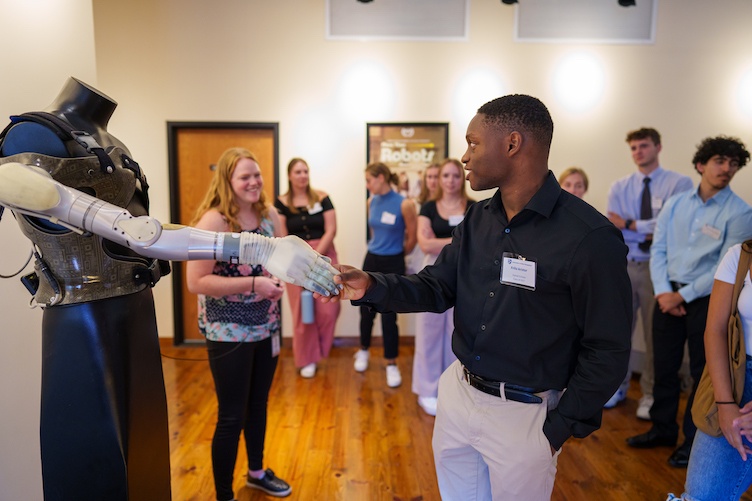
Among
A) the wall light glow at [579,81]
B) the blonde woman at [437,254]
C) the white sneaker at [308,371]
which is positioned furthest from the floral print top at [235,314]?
the wall light glow at [579,81]

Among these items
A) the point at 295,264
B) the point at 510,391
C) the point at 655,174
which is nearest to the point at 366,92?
the point at 655,174

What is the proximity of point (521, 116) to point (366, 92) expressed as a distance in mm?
3232

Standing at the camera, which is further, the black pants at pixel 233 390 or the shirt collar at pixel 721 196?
the shirt collar at pixel 721 196

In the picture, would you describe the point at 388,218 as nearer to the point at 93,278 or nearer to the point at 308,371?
the point at 308,371

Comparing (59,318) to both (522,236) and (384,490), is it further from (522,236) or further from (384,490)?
(384,490)

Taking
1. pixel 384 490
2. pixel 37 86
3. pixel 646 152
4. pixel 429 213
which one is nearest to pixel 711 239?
pixel 646 152

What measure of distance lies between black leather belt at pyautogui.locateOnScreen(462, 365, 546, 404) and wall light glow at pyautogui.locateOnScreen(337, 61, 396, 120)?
3354 millimetres

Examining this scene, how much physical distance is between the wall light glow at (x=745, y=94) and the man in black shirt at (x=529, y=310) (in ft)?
13.4

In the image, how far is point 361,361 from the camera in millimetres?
4020

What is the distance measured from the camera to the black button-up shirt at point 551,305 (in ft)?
3.97

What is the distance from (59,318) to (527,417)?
1278 millimetres

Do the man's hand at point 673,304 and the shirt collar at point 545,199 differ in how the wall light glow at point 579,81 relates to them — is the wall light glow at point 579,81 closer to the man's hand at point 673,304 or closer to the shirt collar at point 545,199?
the man's hand at point 673,304

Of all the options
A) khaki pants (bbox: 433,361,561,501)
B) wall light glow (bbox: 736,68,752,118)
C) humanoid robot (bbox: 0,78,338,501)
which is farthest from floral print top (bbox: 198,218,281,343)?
wall light glow (bbox: 736,68,752,118)

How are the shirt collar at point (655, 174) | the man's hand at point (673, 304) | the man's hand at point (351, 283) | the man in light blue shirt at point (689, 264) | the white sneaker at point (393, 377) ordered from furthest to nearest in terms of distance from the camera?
the white sneaker at point (393, 377) → the shirt collar at point (655, 174) → the man's hand at point (673, 304) → the man in light blue shirt at point (689, 264) → the man's hand at point (351, 283)
